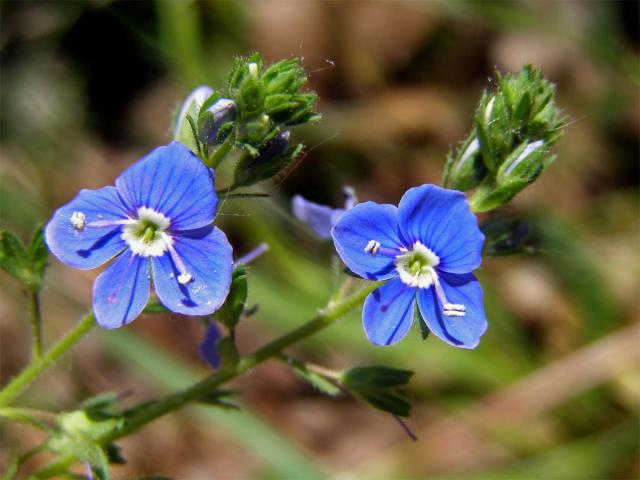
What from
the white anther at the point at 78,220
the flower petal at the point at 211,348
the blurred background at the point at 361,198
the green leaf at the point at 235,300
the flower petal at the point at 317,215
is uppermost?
the blurred background at the point at 361,198

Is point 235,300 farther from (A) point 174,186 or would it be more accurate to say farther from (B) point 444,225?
(B) point 444,225

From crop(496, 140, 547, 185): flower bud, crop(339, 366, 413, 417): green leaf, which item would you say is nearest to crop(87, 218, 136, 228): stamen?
crop(339, 366, 413, 417): green leaf

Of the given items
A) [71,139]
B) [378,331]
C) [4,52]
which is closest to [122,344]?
[71,139]

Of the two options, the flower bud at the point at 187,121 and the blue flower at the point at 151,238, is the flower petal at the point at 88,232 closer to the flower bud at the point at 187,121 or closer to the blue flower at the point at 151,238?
the blue flower at the point at 151,238

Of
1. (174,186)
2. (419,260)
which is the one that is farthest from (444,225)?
(174,186)

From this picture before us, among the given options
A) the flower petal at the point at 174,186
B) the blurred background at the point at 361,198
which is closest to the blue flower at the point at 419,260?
the flower petal at the point at 174,186

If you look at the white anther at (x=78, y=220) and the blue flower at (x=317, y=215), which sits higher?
the blue flower at (x=317, y=215)

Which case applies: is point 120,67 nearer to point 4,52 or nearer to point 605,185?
point 4,52
